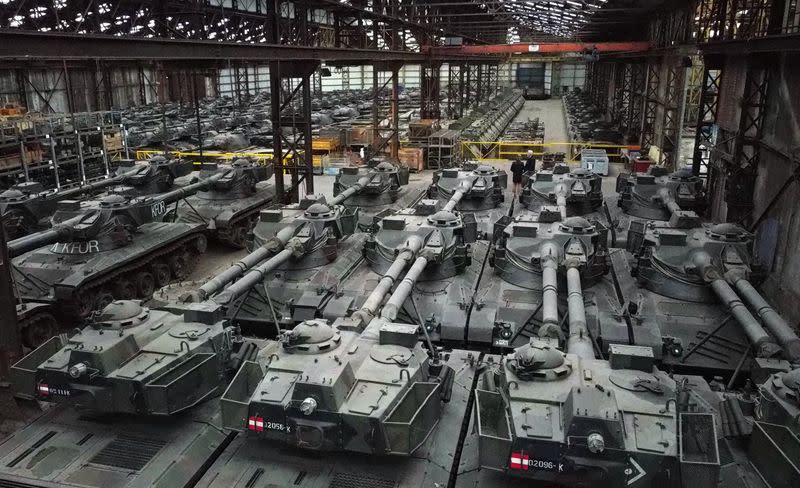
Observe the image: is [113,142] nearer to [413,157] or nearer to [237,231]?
[237,231]

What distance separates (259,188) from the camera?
2366cm

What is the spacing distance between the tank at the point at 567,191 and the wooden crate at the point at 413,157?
10176 millimetres

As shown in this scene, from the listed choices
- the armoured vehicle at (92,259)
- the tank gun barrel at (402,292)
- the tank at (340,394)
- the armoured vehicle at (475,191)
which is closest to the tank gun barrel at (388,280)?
the tank gun barrel at (402,292)

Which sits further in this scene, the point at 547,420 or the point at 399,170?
the point at 399,170

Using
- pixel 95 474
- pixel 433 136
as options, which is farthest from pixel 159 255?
pixel 433 136

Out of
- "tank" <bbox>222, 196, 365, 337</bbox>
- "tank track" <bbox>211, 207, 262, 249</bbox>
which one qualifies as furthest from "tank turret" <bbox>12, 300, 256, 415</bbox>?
"tank track" <bbox>211, 207, 262, 249</bbox>

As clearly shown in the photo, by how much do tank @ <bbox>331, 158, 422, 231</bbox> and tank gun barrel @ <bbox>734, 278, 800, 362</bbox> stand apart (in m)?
10.4

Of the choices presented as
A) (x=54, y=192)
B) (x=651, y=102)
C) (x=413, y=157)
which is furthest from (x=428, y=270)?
(x=651, y=102)

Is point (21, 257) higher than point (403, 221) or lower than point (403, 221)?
lower

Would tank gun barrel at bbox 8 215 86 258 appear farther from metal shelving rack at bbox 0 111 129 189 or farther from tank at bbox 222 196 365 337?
metal shelving rack at bbox 0 111 129 189

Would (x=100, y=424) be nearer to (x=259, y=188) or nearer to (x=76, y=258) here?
(x=76, y=258)

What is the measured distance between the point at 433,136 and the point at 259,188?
33.7 feet

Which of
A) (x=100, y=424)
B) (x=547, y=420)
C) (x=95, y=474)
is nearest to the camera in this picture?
(x=547, y=420)

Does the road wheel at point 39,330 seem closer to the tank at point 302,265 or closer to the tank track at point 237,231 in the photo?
the tank at point 302,265
